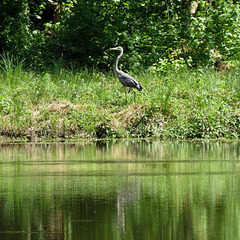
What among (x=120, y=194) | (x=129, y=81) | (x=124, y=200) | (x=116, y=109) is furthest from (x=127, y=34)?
(x=124, y=200)

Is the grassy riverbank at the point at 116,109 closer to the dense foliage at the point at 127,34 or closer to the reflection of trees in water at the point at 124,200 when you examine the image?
the dense foliage at the point at 127,34

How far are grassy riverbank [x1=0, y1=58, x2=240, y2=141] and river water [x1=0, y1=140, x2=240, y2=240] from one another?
11.9 feet

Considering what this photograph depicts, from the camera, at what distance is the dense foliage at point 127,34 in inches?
910

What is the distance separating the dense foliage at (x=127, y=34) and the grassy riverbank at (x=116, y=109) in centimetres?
425

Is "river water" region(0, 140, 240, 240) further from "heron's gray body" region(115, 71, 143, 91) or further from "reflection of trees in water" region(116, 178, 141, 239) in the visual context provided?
"heron's gray body" region(115, 71, 143, 91)

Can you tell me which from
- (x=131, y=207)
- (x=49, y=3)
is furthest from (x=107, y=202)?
(x=49, y=3)

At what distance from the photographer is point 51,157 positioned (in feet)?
35.9

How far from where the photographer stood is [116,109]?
1703 cm

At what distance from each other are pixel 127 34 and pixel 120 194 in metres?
17.0

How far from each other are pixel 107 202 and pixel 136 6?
18.6 meters

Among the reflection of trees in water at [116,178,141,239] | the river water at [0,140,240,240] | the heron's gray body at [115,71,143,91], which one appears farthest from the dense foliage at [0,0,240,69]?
the reflection of trees in water at [116,178,141,239]

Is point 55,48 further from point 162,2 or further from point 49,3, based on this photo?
point 162,2

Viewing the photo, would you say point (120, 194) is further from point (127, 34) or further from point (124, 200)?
point (127, 34)

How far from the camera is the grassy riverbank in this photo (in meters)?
15.6
